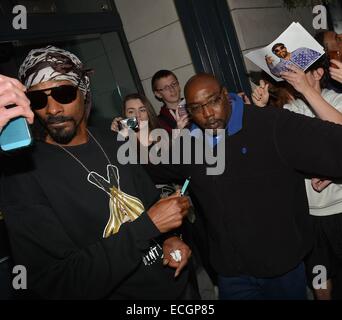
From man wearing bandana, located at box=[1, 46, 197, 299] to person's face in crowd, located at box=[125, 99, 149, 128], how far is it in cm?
150

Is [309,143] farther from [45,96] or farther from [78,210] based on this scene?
[45,96]

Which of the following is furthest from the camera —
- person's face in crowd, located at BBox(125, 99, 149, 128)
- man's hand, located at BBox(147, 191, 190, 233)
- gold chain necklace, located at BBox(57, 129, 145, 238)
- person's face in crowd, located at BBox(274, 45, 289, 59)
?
person's face in crowd, located at BBox(125, 99, 149, 128)

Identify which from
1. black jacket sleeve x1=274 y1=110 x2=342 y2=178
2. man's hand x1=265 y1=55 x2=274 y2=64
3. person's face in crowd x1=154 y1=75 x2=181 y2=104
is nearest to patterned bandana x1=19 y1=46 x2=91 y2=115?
black jacket sleeve x1=274 y1=110 x2=342 y2=178

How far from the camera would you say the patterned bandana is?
1.88 meters

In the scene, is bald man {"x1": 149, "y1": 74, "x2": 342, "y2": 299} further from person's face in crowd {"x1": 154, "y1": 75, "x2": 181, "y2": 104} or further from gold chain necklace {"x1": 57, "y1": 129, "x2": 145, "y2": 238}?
person's face in crowd {"x1": 154, "y1": 75, "x2": 181, "y2": 104}

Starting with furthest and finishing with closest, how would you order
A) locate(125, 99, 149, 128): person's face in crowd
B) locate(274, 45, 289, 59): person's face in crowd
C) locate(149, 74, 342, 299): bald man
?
locate(125, 99, 149, 128): person's face in crowd, locate(274, 45, 289, 59): person's face in crowd, locate(149, 74, 342, 299): bald man

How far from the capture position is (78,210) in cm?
172

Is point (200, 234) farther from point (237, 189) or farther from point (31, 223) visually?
point (31, 223)

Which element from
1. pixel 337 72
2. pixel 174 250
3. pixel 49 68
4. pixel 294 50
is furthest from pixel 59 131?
pixel 337 72

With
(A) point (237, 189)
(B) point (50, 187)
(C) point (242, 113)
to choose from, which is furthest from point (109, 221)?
(C) point (242, 113)

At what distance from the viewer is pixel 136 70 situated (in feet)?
15.6

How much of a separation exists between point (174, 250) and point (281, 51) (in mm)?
1686

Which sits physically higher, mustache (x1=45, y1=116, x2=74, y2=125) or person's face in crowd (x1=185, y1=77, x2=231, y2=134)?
mustache (x1=45, y1=116, x2=74, y2=125)

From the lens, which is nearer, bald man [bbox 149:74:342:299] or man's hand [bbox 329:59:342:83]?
bald man [bbox 149:74:342:299]
